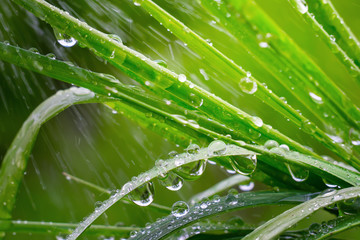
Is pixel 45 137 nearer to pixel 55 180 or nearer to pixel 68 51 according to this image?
pixel 55 180

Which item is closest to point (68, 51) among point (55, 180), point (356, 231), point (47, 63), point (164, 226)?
point (55, 180)

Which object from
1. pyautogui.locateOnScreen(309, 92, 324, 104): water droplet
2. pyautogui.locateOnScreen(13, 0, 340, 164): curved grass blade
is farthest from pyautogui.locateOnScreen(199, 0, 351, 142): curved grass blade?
pyautogui.locateOnScreen(13, 0, 340, 164): curved grass blade

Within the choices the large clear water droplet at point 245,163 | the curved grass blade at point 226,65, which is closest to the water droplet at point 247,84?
the curved grass blade at point 226,65

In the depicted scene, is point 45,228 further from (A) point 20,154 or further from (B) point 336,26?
(B) point 336,26

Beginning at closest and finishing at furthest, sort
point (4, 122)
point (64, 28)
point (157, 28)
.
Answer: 1. point (64, 28)
2. point (157, 28)
3. point (4, 122)

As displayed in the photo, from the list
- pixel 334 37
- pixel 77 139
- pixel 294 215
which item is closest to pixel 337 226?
pixel 294 215

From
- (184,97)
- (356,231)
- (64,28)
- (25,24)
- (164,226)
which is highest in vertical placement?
(25,24)

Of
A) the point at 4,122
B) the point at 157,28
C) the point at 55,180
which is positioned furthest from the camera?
the point at 55,180

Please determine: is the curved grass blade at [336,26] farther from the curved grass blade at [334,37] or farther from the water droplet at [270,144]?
the water droplet at [270,144]
